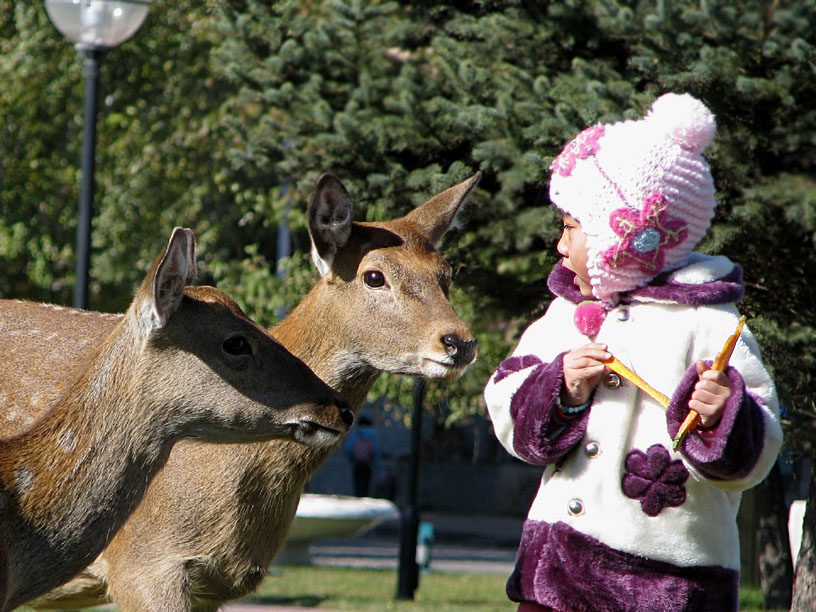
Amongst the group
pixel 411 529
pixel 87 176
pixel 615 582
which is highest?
pixel 615 582

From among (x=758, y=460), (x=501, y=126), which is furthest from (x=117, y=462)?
(x=501, y=126)

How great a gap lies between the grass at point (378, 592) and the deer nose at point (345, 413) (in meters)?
5.38

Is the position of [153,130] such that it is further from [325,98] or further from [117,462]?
[117,462]

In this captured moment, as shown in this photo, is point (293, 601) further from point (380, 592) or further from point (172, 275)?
point (172, 275)

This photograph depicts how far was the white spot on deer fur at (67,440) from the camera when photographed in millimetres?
4051

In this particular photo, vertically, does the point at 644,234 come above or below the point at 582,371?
above

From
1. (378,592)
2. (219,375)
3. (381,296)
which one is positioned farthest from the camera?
(378,592)

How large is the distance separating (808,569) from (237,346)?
4.85 meters

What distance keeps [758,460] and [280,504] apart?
2.25 meters

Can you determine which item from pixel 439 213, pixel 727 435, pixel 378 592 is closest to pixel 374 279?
pixel 439 213

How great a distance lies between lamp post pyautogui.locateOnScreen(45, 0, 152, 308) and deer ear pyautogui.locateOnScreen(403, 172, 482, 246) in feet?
11.6

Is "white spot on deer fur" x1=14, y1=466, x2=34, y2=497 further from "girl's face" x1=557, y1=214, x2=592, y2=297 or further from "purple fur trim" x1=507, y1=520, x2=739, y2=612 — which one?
"girl's face" x1=557, y1=214, x2=592, y2=297

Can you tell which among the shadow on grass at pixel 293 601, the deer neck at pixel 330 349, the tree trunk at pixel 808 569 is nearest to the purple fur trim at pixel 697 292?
the deer neck at pixel 330 349

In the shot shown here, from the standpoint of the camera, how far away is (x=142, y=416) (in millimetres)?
4055
